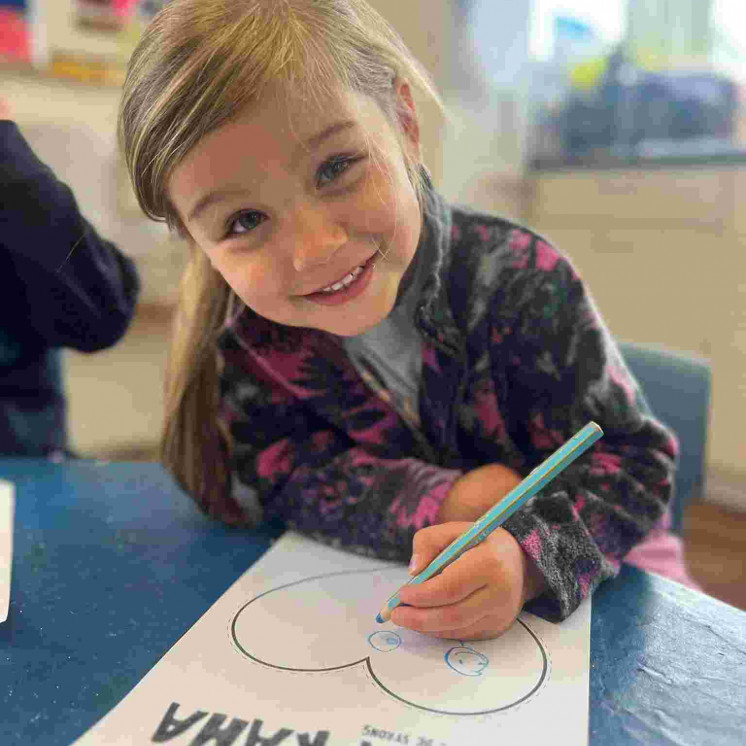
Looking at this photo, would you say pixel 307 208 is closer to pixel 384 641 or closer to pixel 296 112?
pixel 296 112

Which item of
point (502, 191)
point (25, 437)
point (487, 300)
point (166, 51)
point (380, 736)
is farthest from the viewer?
point (502, 191)

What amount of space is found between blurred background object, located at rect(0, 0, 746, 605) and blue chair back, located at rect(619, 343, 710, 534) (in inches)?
33.1

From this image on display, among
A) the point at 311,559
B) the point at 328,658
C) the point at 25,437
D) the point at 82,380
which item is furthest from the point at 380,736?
the point at 82,380

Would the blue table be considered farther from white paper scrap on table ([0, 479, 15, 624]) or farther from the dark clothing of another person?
the dark clothing of another person

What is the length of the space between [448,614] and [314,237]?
232mm

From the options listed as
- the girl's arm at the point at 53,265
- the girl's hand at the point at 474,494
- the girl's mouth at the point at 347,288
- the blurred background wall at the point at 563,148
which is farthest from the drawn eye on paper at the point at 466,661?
the blurred background wall at the point at 563,148

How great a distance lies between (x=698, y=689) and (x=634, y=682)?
0.10 ft

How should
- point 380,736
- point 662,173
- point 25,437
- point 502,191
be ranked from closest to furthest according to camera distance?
1. point 380,736
2. point 25,437
3. point 662,173
4. point 502,191

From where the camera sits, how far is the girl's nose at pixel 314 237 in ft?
1.44

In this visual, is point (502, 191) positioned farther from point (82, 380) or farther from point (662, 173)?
point (82, 380)

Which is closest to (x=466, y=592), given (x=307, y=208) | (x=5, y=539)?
(x=307, y=208)

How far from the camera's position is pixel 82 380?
1.94 meters

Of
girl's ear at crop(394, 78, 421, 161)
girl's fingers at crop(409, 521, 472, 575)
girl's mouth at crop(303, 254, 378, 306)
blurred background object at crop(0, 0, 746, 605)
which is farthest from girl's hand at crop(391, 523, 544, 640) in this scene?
blurred background object at crop(0, 0, 746, 605)

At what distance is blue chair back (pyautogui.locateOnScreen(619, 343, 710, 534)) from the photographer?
80 centimetres
